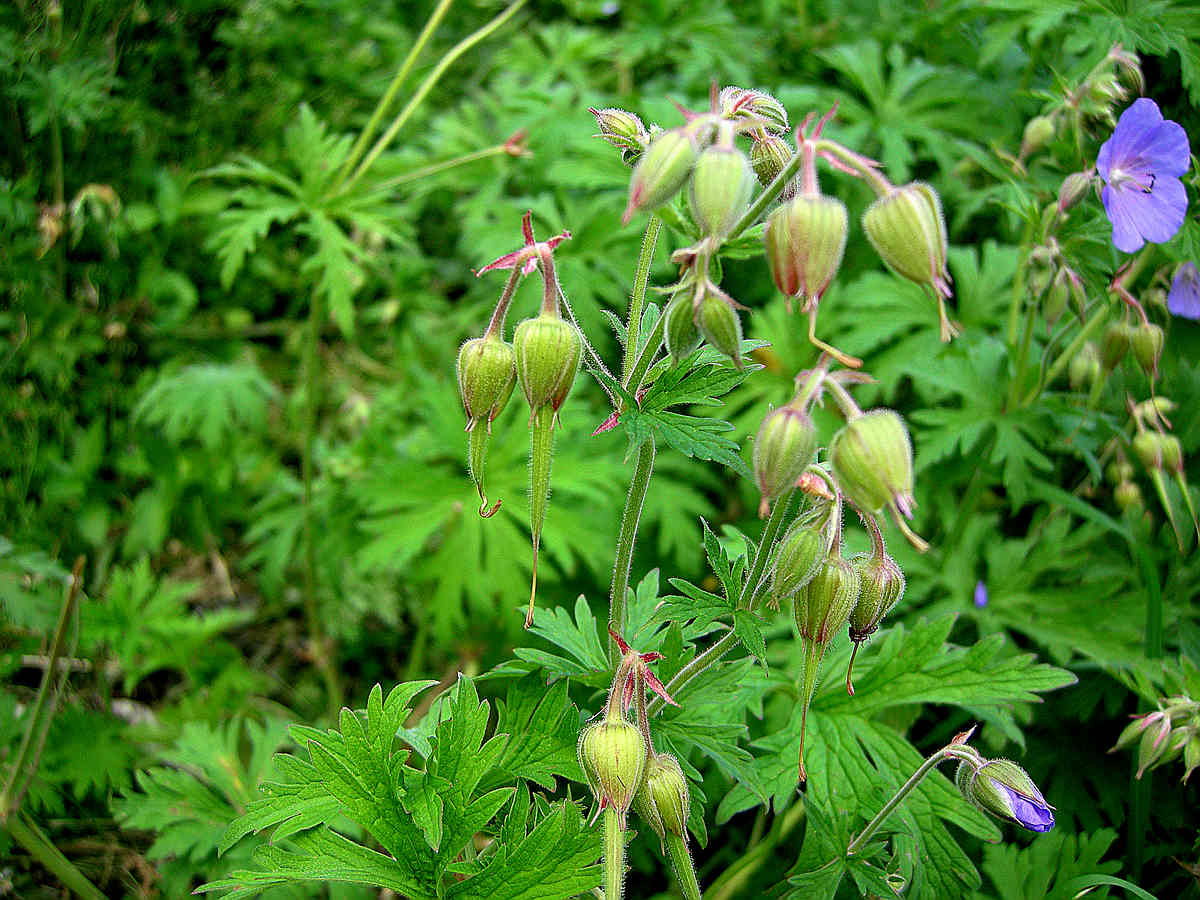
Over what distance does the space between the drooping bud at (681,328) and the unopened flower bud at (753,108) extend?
0.88 ft

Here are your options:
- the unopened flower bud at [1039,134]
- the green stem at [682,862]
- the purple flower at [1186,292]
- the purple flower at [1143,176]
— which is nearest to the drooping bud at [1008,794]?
the green stem at [682,862]

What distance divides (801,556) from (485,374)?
1.61ft

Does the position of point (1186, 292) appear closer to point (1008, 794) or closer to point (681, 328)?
point (1008, 794)

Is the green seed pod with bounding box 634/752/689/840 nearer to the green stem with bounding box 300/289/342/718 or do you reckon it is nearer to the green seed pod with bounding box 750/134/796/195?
the green seed pod with bounding box 750/134/796/195

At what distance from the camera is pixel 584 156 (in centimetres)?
288

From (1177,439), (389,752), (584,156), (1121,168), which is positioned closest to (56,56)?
(584,156)

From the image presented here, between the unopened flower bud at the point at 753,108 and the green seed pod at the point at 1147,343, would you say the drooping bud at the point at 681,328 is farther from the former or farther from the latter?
the green seed pod at the point at 1147,343

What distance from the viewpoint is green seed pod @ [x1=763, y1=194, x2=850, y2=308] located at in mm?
931

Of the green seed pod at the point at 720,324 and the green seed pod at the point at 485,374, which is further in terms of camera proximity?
the green seed pod at the point at 485,374

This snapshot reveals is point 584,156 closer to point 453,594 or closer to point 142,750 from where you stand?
point 453,594

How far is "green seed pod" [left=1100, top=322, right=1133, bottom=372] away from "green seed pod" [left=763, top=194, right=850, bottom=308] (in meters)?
1.33

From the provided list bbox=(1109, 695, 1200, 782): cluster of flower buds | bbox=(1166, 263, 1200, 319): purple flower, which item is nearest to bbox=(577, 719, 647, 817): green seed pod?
bbox=(1109, 695, 1200, 782): cluster of flower buds

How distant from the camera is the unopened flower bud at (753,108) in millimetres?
1136

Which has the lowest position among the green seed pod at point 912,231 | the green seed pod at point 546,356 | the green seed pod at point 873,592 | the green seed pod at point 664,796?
the green seed pod at point 664,796
